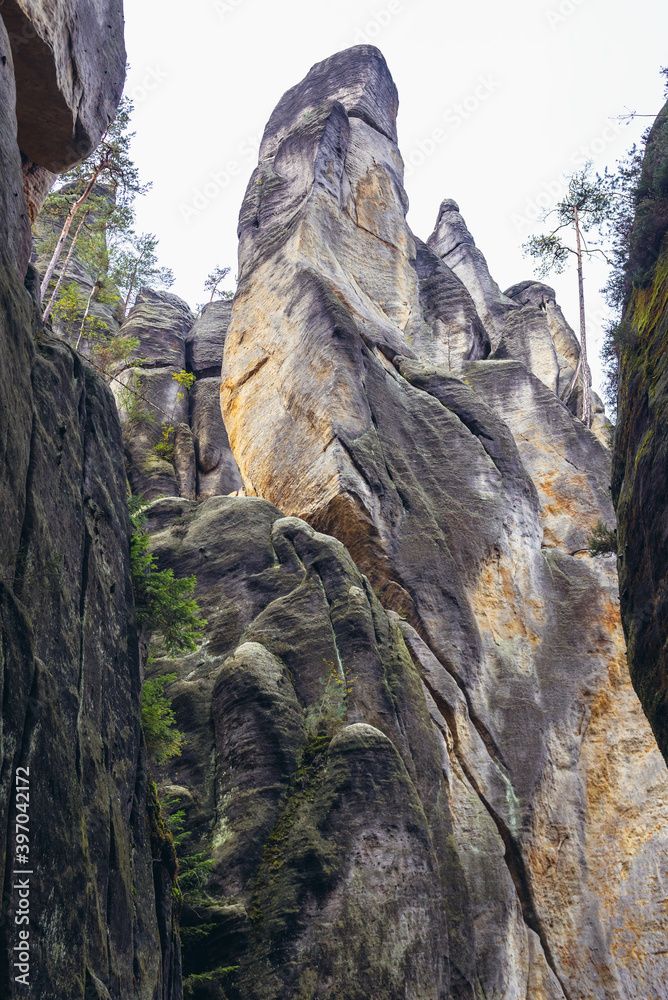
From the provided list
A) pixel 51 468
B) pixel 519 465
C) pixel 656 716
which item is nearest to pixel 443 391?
pixel 519 465

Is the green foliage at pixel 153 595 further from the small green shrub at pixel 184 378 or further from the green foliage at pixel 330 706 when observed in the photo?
the small green shrub at pixel 184 378

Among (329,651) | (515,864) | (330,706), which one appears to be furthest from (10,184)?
(515,864)

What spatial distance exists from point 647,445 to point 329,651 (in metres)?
6.79

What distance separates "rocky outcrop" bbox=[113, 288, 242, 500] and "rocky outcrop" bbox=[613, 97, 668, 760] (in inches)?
642

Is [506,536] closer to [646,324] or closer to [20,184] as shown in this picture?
[646,324]

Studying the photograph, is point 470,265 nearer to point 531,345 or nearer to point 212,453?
point 531,345

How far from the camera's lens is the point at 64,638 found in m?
9.15

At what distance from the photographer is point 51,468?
971 cm

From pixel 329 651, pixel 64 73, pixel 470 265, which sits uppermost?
pixel 470 265

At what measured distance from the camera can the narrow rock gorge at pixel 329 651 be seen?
30.0 ft

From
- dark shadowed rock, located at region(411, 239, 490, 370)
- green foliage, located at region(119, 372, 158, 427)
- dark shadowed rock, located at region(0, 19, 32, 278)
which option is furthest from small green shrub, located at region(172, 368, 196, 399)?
dark shadowed rock, located at region(0, 19, 32, 278)

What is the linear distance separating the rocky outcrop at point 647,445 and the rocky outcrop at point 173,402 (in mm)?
16307

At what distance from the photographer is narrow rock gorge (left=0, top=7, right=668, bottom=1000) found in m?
9.16

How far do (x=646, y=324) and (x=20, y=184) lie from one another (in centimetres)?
901
